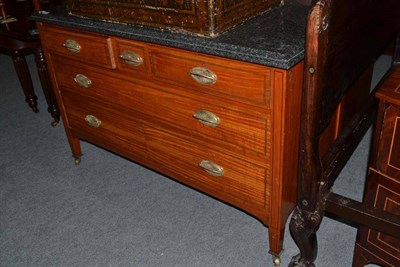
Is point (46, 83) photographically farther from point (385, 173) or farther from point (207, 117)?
point (385, 173)

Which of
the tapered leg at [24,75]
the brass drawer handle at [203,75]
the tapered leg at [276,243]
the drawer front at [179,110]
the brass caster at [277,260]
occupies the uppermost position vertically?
the brass drawer handle at [203,75]

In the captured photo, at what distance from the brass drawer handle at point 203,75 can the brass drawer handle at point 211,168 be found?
15.3 inches

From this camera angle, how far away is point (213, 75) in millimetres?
1484

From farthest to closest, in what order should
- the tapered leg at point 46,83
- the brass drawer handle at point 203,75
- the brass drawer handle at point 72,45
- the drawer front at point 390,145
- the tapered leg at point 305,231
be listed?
the tapered leg at point 46,83
the brass drawer handle at point 72,45
the brass drawer handle at point 203,75
the tapered leg at point 305,231
the drawer front at point 390,145

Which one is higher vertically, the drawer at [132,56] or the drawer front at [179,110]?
the drawer at [132,56]

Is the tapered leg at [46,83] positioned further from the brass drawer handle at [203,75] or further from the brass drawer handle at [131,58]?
the brass drawer handle at [203,75]

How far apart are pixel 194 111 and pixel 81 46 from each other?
2.24ft

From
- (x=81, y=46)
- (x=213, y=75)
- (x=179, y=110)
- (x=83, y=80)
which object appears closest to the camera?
(x=213, y=75)

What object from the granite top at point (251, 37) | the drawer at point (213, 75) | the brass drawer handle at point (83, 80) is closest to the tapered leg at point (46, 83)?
the brass drawer handle at point (83, 80)

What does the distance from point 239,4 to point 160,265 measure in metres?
1.18

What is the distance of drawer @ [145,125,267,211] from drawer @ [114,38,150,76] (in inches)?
11.9

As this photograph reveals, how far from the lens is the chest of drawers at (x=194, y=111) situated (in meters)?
1.44

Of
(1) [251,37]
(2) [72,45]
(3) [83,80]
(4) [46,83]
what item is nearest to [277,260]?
(1) [251,37]

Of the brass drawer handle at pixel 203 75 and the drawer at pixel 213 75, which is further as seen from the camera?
the brass drawer handle at pixel 203 75
